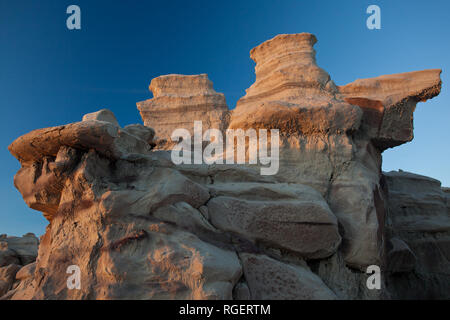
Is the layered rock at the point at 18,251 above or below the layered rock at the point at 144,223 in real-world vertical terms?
below

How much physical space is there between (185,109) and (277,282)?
19.9 ft

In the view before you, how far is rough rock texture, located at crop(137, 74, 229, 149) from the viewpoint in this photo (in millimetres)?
7770

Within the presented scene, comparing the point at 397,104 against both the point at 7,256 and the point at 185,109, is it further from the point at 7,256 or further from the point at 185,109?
the point at 7,256

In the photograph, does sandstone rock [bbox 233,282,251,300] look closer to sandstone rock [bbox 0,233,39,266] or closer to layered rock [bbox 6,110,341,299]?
layered rock [bbox 6,110,341,299]

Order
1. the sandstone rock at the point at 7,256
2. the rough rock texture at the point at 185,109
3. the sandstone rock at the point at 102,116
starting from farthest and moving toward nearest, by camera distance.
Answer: the rough rock texture at the point at 185,109 < the sandstone rock at the point at 7,256 < the sandstone rock at the point at 102,116

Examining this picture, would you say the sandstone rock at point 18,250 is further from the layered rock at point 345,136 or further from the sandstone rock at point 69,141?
the layered rock at point 345,136

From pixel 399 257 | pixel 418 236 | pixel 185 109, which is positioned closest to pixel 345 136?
pixel 399 257

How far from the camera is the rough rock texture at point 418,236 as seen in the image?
4.93 m

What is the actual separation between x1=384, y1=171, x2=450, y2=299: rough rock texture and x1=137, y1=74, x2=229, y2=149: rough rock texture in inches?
169

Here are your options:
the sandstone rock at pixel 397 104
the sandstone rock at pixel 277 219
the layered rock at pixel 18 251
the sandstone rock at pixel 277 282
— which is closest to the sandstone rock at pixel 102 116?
the sandstone rock at pixel 277 219

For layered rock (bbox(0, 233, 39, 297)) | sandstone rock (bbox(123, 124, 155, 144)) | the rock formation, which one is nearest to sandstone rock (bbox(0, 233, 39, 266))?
layered rock (bbox(0, 233, 39, 297))

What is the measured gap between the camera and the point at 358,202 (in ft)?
11.3

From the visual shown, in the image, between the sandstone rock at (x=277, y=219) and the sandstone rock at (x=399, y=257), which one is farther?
the sandstone rock at (x=399, y=257)
